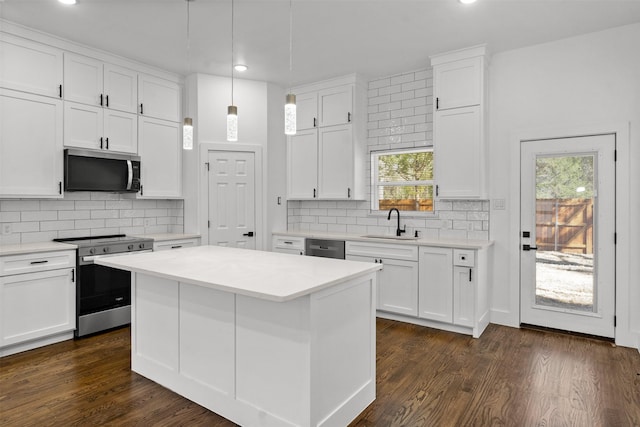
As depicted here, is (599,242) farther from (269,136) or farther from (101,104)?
(101,104)

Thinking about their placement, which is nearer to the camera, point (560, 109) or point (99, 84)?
point (560, 109)

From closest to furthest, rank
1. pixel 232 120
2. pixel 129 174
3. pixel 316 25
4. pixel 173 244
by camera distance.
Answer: pixel 232 120
pixel 316 25
pixel 129 174
pixel 173 244

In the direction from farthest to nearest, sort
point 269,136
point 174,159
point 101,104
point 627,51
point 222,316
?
point 269,136, point 174,159, point 101,104, point 627,51, point 222,316

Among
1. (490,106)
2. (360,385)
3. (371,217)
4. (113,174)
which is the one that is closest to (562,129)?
(490,106)

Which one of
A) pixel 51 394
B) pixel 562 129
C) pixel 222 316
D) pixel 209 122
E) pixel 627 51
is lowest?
pixel 51 394

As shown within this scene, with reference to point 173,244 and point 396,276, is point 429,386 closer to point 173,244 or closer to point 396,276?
point 396,276

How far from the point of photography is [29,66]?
141 inches

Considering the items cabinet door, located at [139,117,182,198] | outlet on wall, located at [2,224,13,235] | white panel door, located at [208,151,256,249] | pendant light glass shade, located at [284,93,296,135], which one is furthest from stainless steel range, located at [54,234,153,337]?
pendant light glass shade, located at [284,93,296,135]

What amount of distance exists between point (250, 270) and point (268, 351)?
486mm

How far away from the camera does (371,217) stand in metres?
5.02

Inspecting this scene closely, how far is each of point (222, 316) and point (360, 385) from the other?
0.95m

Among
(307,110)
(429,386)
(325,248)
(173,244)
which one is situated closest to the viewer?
(429,386)

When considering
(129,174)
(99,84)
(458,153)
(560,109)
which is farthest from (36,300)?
(560,109)

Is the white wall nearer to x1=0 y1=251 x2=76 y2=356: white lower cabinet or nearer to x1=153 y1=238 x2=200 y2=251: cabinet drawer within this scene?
x1=153 y1=238 x2=200 y2=251: cabinet drawer
